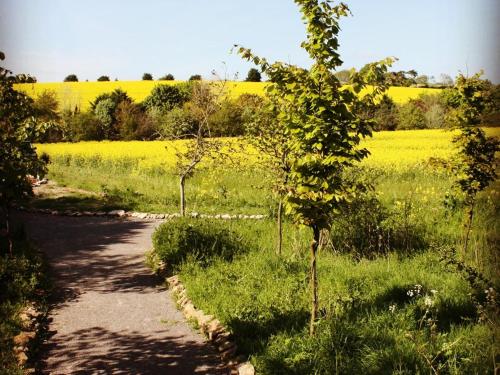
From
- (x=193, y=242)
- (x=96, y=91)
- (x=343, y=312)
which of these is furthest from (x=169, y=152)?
(x=96, y=91)

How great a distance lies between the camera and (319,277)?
8.94 m

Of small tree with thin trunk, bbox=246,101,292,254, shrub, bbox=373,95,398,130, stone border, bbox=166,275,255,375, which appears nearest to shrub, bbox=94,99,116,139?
shrub, bbox=373,95,398,130

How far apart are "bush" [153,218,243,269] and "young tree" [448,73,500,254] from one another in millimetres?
5790

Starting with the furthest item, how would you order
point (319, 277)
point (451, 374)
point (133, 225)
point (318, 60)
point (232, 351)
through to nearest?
point (133, 225) → point (319, 277) → point (232, 351) → point (318, 60) → point (451, 374)

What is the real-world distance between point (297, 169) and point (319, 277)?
3.44m

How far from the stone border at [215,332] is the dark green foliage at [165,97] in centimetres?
3892

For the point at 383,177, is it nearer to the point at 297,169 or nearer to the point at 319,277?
the point at 319,277

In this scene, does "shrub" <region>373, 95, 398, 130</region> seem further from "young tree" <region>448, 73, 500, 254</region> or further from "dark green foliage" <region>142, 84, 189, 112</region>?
"young tree" <region>448, 73, 500, 254</region>

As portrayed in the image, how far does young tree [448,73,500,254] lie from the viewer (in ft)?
34.3

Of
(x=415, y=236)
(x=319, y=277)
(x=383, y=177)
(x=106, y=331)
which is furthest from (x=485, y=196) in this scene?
(x=106, y=331)

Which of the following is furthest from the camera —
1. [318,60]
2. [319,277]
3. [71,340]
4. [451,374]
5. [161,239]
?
[161,239]

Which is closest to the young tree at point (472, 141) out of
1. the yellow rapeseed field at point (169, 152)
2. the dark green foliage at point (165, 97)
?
the yellow rapeseed field at point (169, 152)

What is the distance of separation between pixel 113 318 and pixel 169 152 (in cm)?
2348

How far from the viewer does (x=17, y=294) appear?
8.58 meters
